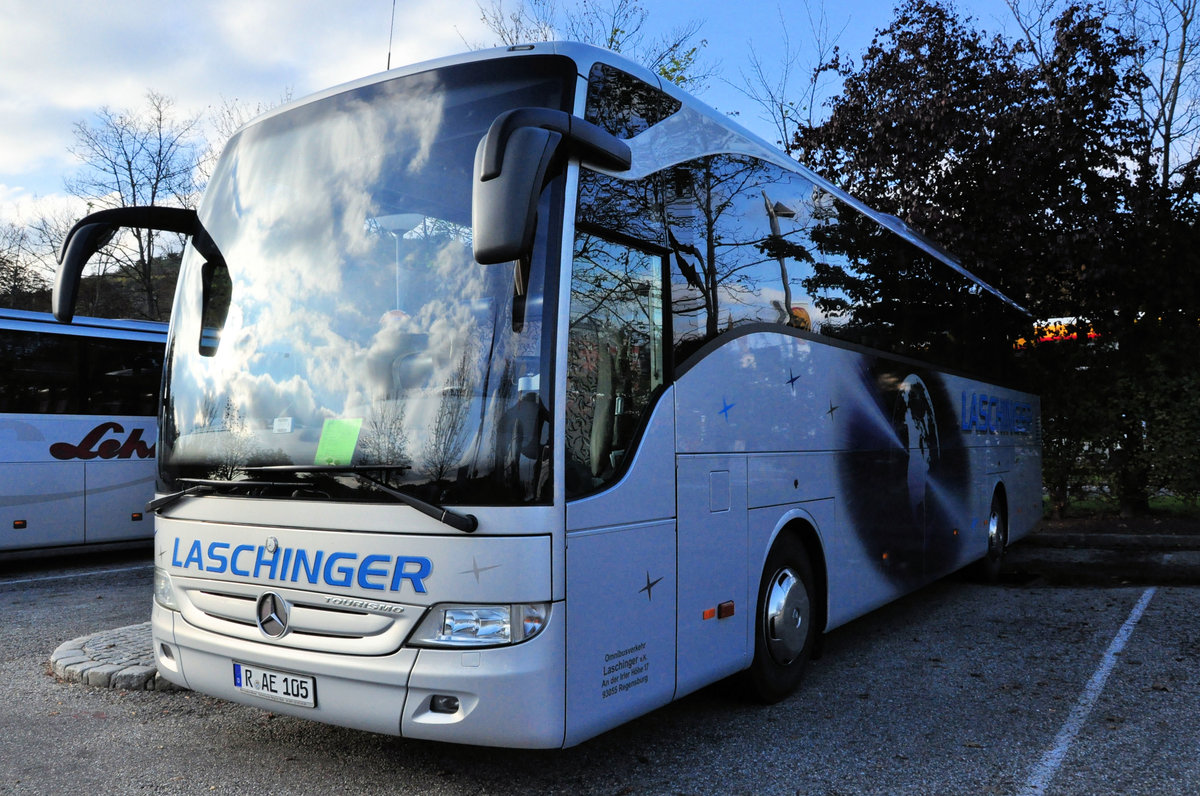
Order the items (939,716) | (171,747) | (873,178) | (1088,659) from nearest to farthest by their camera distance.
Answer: (171,747), (939,716), (1088,659), (873,178)

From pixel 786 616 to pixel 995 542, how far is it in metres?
6.00

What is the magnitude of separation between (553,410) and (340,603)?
120 centimetres

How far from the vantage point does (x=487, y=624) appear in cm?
368

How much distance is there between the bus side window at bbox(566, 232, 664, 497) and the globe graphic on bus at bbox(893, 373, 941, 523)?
146 inches

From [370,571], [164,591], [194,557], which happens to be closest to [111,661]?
[164,591]

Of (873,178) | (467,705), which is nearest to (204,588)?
(467,705)

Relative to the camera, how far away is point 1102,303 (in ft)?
47.4

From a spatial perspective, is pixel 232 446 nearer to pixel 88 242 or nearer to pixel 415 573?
pixel 415 573

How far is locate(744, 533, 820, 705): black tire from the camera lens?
5418 mm

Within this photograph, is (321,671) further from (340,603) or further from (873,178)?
(873,178)

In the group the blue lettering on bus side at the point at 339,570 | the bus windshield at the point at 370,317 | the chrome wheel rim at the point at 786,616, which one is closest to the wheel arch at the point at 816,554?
the chrome wheel rim at the point at 786,616

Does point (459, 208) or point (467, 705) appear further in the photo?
point (459, 208)

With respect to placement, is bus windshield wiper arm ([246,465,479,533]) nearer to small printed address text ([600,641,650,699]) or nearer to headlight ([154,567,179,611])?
small printed address text ([600,641,650,699])

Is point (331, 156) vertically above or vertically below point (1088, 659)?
above
